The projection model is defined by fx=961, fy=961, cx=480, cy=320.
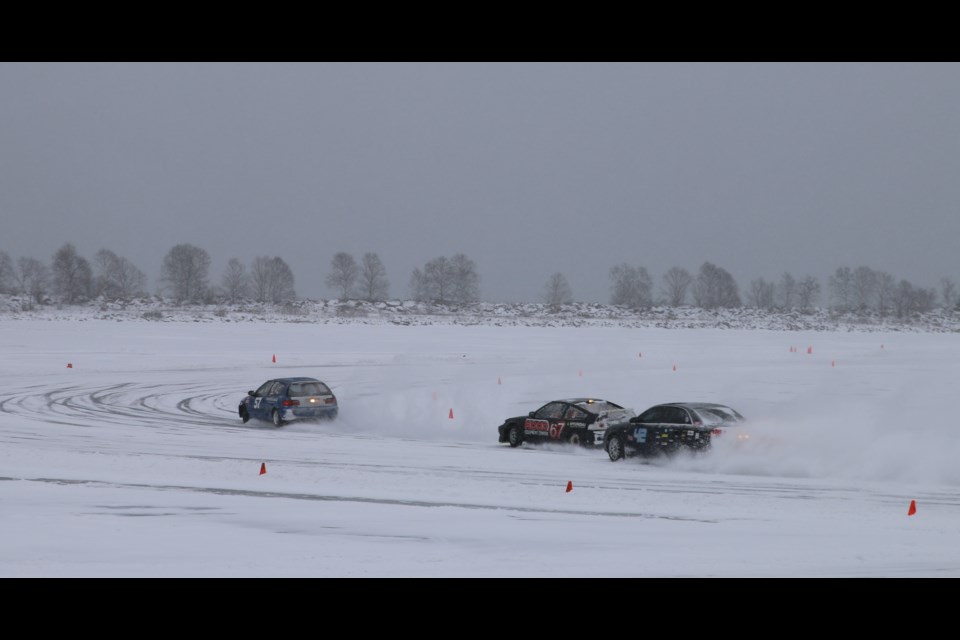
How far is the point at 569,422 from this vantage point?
20.2 meters

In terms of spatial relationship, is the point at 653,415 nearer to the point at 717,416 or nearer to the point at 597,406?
the point at 717,416

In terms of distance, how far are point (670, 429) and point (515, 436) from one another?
449 cm

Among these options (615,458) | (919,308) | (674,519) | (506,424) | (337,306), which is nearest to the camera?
(674,519)

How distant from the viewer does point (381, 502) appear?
43.2ft

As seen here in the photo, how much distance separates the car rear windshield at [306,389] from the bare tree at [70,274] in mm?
118462

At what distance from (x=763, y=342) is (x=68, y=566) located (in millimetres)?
63562

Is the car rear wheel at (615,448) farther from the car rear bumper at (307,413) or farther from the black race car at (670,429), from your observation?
the car rear bumper at (307,413)

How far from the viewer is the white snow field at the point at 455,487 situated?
962 cm

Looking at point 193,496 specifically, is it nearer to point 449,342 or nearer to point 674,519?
point 674,519

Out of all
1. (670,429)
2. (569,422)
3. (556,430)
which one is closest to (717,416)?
(670,429)

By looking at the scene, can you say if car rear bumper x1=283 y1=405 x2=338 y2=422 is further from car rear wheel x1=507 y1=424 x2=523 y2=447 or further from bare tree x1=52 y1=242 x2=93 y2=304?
bare tree x1=52 y1=242 x2=93 y2=304

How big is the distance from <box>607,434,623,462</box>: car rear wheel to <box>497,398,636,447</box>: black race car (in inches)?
25.3

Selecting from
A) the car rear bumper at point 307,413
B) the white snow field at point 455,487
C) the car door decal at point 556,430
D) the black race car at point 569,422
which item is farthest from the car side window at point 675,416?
the car rear bumper at point 307,413

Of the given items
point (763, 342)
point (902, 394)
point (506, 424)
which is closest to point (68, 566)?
point (506, 424)
